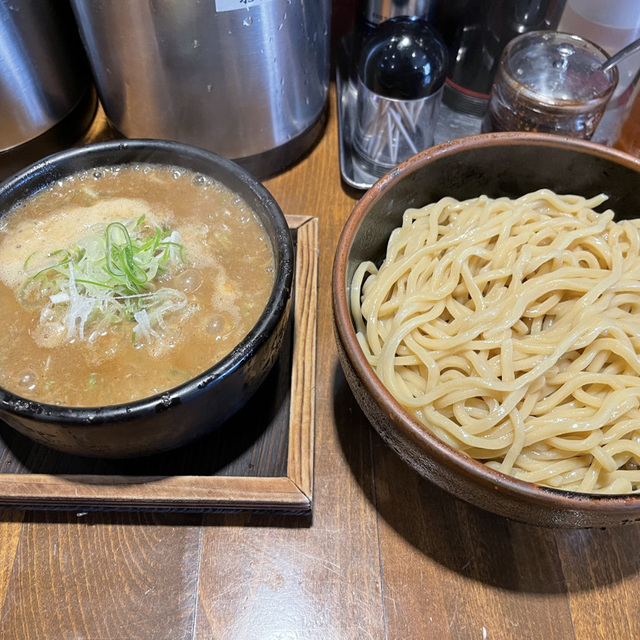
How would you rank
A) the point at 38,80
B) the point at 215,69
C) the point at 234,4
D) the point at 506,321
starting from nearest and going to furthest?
the point at 506,321 < the point at 234,4 < the point at 215,69 < the point at 38,80

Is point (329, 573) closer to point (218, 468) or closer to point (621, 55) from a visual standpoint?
point (218, 468)

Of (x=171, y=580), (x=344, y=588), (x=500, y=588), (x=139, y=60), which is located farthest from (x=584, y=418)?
(x=139, y=60)

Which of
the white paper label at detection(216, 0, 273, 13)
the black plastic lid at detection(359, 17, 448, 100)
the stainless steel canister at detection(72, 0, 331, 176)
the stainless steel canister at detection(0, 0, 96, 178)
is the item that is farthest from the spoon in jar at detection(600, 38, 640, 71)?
the stainless steel canister at detection(0, 0, 96, 178)

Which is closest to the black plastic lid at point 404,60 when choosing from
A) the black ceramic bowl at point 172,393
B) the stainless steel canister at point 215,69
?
the stainless steel canister at point 215,69

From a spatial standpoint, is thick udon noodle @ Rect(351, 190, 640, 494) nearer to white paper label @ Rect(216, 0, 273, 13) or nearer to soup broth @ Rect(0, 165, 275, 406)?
soup broth @ Rect(0, 165, 275, 406)

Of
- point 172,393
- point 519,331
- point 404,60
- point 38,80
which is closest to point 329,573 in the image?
point 172,393

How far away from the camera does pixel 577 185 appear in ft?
3.65

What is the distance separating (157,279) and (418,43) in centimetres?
86

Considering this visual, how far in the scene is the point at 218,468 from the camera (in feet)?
3.21

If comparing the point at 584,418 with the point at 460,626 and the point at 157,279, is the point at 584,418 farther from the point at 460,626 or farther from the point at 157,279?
the point at 157,279

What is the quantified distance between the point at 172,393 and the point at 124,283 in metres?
0.27

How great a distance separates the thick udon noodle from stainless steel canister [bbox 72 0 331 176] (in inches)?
19.8

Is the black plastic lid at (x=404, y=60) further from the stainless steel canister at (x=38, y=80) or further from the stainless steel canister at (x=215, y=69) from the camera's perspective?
the stainless steel canister at (x=38, y=80)

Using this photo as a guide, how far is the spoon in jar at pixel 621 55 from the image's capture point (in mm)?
1251
